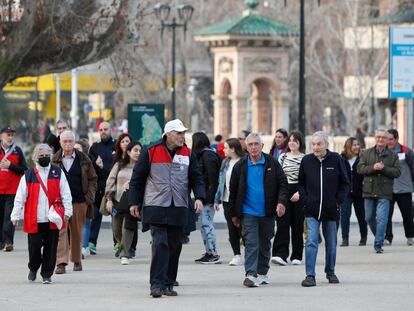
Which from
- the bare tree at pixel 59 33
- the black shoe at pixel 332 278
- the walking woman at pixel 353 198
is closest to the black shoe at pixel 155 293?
the black shoe at pixel 332 278

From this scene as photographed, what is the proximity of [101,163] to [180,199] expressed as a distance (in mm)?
5660

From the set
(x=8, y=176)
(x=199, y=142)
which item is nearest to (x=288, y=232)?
(x=199, y=142)

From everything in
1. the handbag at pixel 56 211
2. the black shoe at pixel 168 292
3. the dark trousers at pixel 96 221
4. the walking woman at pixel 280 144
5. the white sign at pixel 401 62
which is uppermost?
the white sign at pixel 401 62

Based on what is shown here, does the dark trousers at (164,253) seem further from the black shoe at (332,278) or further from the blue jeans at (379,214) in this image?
the blue jeans at (379,214)

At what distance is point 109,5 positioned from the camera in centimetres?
2964

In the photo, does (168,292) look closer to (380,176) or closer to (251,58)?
(380,176)

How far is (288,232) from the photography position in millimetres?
19328

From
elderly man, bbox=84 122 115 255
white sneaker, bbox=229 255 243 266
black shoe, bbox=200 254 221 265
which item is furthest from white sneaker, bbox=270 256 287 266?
elderly man, bbox=84 122 115 255

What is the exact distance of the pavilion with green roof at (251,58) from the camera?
1965 inches

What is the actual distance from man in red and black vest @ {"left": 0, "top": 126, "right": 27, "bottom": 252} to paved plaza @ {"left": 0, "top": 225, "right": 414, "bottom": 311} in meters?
0.55

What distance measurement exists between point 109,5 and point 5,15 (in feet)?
7.50

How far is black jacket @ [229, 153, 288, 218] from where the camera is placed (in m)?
16.6

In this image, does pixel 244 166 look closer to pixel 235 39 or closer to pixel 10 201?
pixel 10 201

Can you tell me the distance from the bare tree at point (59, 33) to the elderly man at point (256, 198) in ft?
38.2
